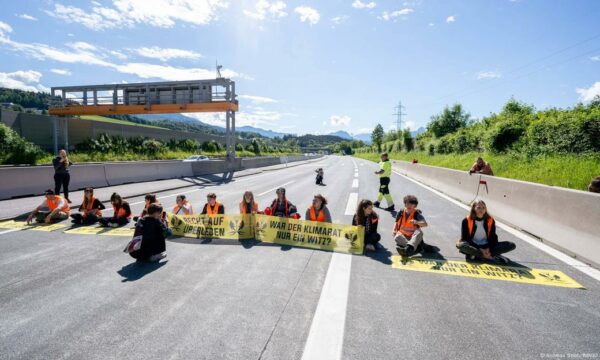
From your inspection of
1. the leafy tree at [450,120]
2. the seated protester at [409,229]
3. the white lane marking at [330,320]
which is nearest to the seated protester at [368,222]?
the seated protester at [409,229]

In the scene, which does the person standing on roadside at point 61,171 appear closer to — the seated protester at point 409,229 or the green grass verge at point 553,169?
the seated protester at point 409,229

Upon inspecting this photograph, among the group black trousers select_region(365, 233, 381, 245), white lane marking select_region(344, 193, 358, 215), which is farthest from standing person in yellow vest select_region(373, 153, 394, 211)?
black trousers select_region(365, 233, 381, 245)

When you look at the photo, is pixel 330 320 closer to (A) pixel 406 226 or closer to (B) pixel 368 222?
(B) pixel 368 222

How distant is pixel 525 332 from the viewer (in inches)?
129

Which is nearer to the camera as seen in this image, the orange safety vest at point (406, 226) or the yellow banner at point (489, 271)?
the yellow banner at point (489, 271)

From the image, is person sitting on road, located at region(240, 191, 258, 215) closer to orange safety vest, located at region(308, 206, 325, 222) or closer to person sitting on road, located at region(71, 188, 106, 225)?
orange safety vest, located at region(308, 206, 325, 222)

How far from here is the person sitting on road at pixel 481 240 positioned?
18.0ft

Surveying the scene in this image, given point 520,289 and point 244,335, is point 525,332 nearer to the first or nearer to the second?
point 520,289

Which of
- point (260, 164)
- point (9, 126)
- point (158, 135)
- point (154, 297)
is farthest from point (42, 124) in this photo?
point (154, 297)

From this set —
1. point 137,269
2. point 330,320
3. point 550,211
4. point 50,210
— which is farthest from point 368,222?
point 50,210

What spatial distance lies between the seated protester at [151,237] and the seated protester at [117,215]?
2868mm

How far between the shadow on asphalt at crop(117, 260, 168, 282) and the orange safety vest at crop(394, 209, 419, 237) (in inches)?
177

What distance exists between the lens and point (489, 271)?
5055 mm

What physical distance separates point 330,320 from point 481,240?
12.0 feet
